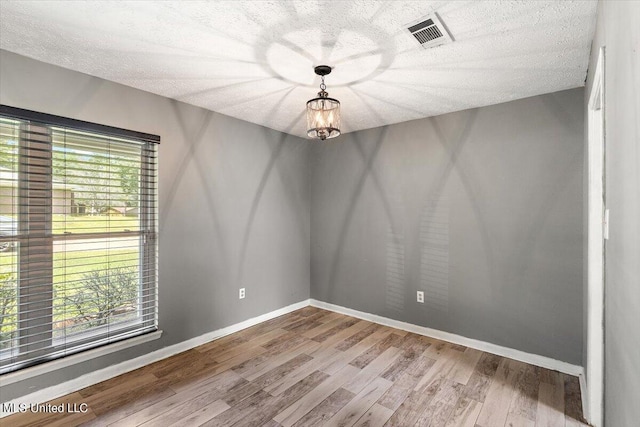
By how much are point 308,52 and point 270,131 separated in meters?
1.86

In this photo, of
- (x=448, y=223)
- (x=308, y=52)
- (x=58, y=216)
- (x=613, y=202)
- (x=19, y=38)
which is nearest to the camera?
(x=613, y=202)

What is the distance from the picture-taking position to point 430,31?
5.83 ft

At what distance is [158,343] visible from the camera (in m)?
2.79

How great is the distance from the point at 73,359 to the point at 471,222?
3.52 meters

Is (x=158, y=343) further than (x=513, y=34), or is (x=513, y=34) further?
(x=158, y=343)

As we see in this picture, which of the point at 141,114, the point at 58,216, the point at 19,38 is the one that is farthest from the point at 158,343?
the point at 19,38

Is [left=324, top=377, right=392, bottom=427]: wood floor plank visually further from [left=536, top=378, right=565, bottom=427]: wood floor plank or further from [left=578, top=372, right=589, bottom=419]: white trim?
[left=578, top=372, right=589, bottom=419]: white trim

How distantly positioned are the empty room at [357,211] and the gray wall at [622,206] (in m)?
0.02

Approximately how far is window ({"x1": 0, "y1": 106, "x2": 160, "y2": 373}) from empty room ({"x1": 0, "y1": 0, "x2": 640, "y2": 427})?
0.02 meters

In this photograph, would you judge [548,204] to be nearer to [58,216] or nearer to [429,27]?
[429,27]

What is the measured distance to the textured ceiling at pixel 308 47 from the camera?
161cm

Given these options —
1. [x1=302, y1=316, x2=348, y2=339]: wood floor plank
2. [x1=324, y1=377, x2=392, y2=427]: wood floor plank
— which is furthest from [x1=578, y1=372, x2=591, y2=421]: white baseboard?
[x1=302, y1=316, x2=348, y2=339]: wood floor plank

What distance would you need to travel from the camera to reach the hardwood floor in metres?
2.02

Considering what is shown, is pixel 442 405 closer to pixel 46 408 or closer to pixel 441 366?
pixel 441 366
